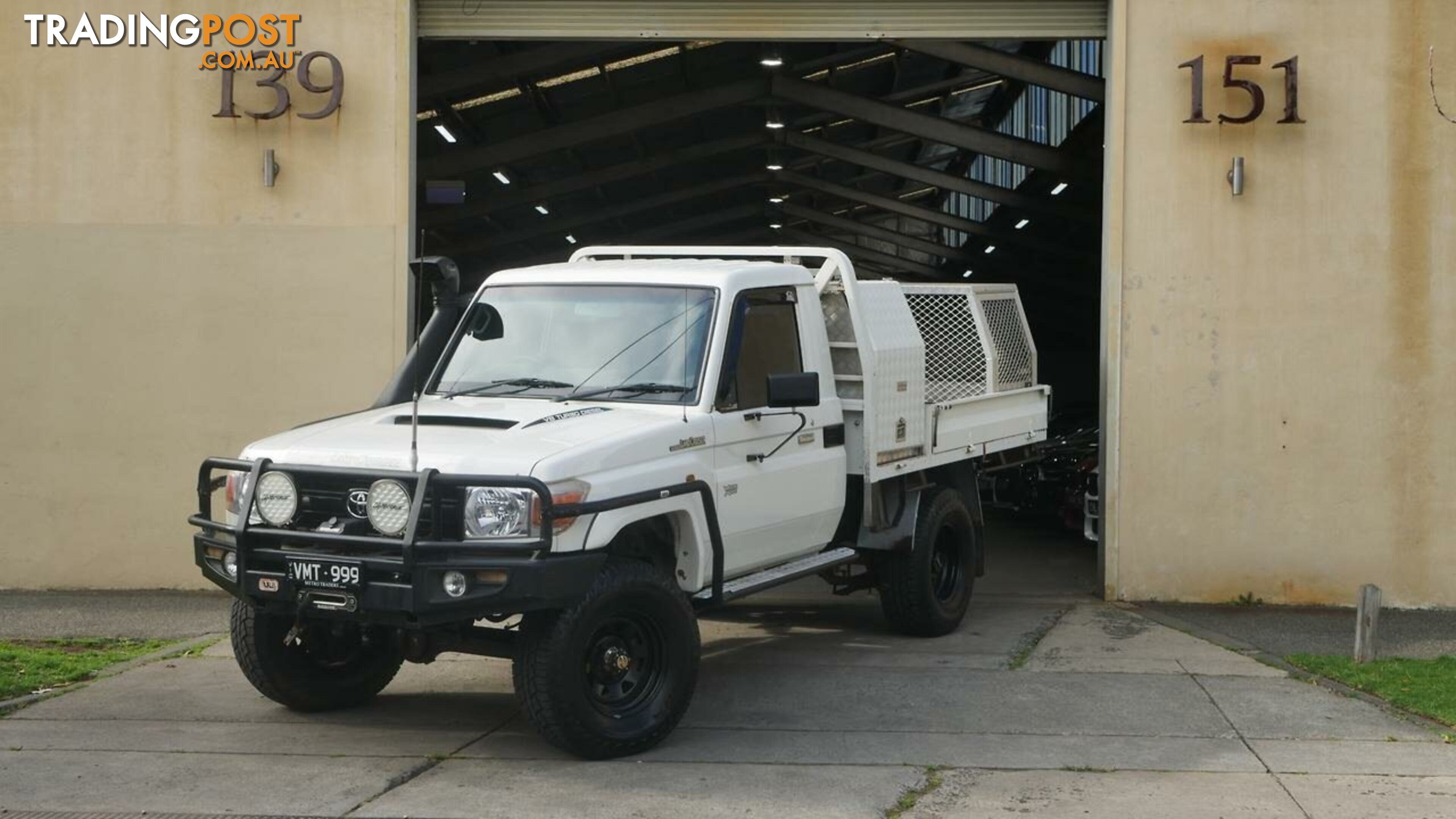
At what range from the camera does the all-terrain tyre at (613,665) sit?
682 centimetres

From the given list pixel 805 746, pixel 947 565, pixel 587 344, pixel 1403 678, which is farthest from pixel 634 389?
pixel 1403 678

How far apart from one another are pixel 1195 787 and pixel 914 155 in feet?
89.7

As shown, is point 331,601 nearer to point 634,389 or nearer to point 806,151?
point 634,389

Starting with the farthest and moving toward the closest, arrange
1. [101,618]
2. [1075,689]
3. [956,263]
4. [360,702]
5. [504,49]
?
[956,263]
[504,49]
[101,618]
[1075,689]
[360,702]

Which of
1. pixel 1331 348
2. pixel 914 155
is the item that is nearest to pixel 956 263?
pixel 914 155

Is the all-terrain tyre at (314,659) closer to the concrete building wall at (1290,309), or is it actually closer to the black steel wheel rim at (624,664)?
the black steel wheel rim at (624,664)

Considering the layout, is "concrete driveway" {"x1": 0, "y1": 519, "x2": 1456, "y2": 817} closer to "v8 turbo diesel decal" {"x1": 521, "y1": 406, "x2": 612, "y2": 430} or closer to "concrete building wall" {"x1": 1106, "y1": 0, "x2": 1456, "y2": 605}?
"v8 turbo diesel decal" {"x1": 521, "y1": 406, "x2": 612, "y2": 430}

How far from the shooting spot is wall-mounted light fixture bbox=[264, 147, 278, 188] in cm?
1193

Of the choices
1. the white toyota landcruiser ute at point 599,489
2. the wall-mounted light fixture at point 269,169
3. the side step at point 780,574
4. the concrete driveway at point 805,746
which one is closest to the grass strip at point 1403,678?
the concrete driveway at point 805,746

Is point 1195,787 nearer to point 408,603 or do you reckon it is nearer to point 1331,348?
point 408,603

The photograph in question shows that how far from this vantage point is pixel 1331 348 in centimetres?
1187

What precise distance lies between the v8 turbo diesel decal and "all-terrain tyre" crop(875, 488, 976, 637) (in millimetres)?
2955

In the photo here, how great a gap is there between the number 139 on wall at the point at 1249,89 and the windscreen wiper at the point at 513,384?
20.1ft

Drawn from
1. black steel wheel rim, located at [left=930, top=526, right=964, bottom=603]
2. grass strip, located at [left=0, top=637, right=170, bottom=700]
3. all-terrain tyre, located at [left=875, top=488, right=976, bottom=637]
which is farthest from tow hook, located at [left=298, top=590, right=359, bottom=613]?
black steel wheel rim, located at [left=930, top=526, right=964, bottom=603]
